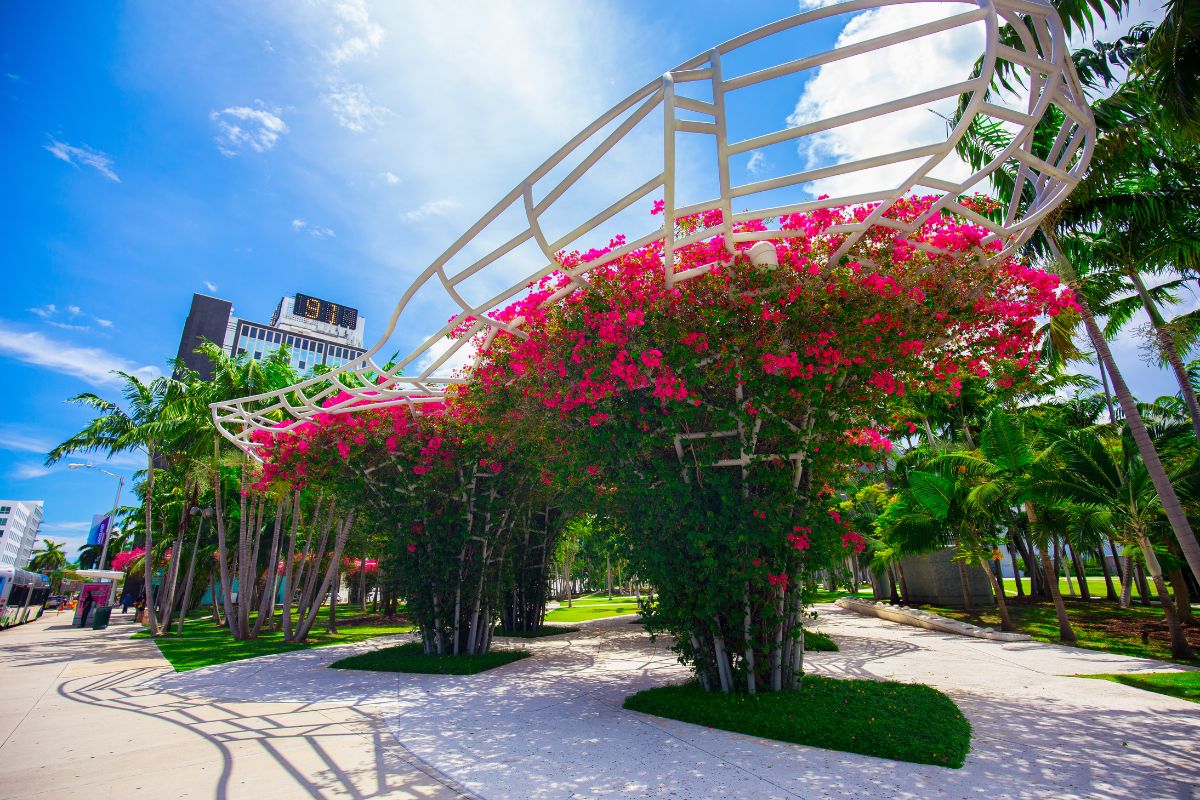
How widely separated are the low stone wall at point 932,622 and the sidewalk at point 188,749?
526 inches

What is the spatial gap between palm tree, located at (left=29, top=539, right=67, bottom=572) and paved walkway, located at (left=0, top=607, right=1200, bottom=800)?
76.0 m

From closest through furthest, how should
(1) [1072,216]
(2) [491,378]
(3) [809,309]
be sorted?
1. (3) [809,309]
2. (2) [491,378]
3. (1) [1072,216]

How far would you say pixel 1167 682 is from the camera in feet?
24.1

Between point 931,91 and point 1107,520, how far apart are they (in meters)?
12.0

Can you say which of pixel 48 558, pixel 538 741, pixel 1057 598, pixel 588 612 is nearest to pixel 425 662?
pixel 538 741

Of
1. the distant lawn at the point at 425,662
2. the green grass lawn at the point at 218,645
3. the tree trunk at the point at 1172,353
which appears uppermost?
the tree trunk at the point at 1172,353

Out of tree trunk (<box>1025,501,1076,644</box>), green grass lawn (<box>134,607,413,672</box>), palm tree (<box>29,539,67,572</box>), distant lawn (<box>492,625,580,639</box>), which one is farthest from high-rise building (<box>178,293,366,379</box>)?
tree trunk (<box>1025,501,1076,644</box>)

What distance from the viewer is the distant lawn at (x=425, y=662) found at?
30.5 feet

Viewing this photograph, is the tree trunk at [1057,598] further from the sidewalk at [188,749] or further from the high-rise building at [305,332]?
the high-rise building at [305,332]

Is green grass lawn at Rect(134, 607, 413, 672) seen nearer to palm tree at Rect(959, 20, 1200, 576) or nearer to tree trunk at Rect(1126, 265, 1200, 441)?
palm tree at Rect(959, 20, 1200, 576)

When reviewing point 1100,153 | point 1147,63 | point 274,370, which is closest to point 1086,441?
point 1100,153

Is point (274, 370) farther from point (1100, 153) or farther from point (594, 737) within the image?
point (1100, 153)

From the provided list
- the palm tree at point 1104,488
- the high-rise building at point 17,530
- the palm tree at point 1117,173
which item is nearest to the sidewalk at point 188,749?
the palm tree at point 1117,173

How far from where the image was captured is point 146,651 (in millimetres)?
13211
